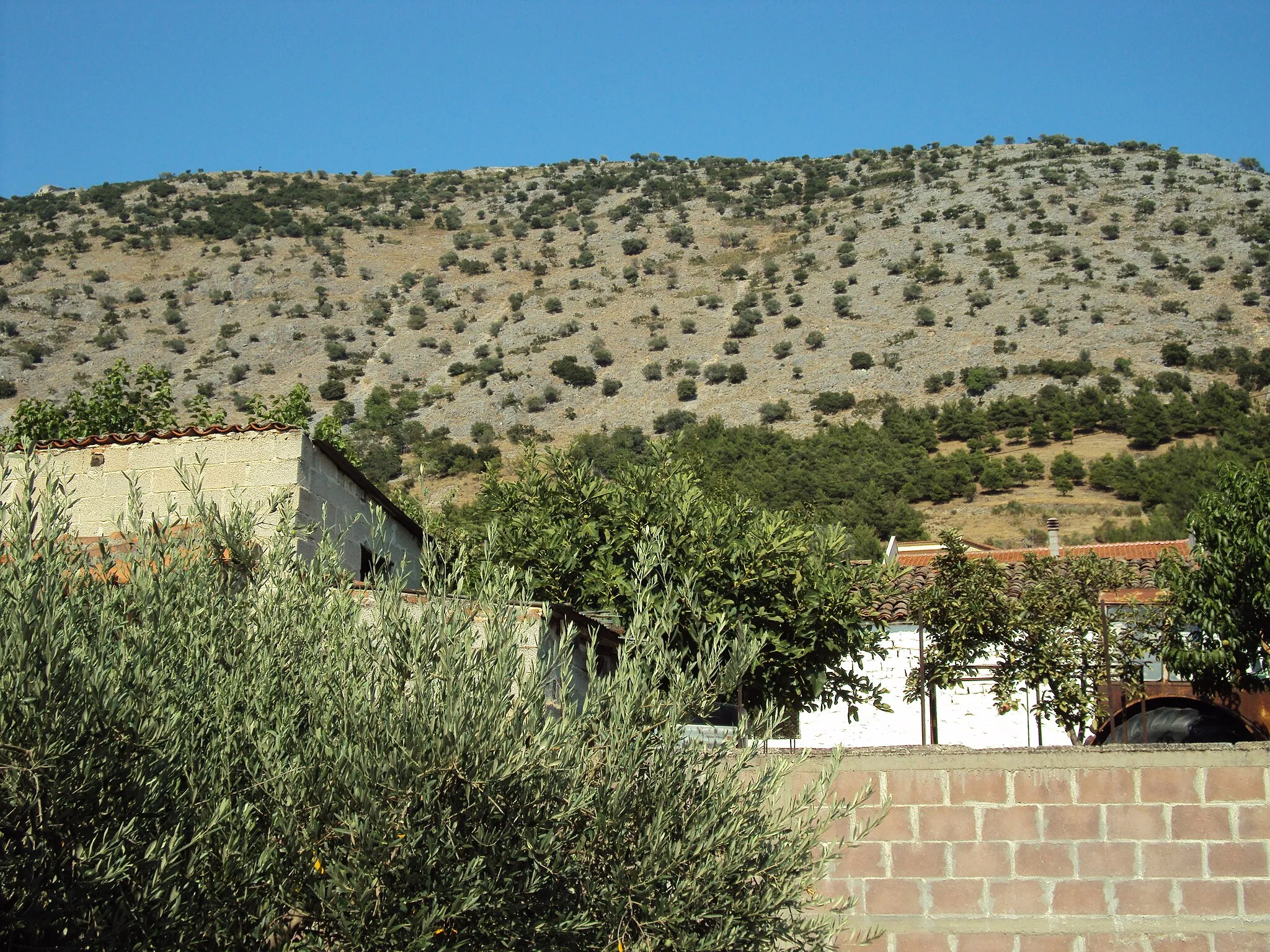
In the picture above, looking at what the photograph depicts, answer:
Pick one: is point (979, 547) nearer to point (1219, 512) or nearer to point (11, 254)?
point (1219, 512)

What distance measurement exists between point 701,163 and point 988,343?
136 ft

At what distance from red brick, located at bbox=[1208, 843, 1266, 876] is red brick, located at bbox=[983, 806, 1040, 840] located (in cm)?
105

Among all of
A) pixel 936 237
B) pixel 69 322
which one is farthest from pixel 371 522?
pixel 936 237

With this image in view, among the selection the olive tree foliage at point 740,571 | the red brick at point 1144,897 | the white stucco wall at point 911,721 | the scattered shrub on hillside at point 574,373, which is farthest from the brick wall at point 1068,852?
the scattered shrub on hillside at point 574,373

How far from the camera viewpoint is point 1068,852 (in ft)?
25.0

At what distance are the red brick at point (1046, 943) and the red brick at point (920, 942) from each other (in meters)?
0.47

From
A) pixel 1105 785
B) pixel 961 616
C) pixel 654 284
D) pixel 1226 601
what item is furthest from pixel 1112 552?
pixel 654 284

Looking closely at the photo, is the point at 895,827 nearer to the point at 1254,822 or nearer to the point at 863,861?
the point at 863,861

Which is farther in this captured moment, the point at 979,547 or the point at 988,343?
the point at 988,343

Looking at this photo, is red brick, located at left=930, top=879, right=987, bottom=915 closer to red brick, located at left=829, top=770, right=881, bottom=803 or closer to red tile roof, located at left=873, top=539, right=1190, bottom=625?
red brick, located at left=829, top=770, right=881, bottom=803

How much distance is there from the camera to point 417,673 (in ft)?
17.7

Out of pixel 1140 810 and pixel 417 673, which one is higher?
pixel 417 673

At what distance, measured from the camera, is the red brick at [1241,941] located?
7246 millimetres

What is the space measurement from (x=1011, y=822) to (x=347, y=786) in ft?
15.1
